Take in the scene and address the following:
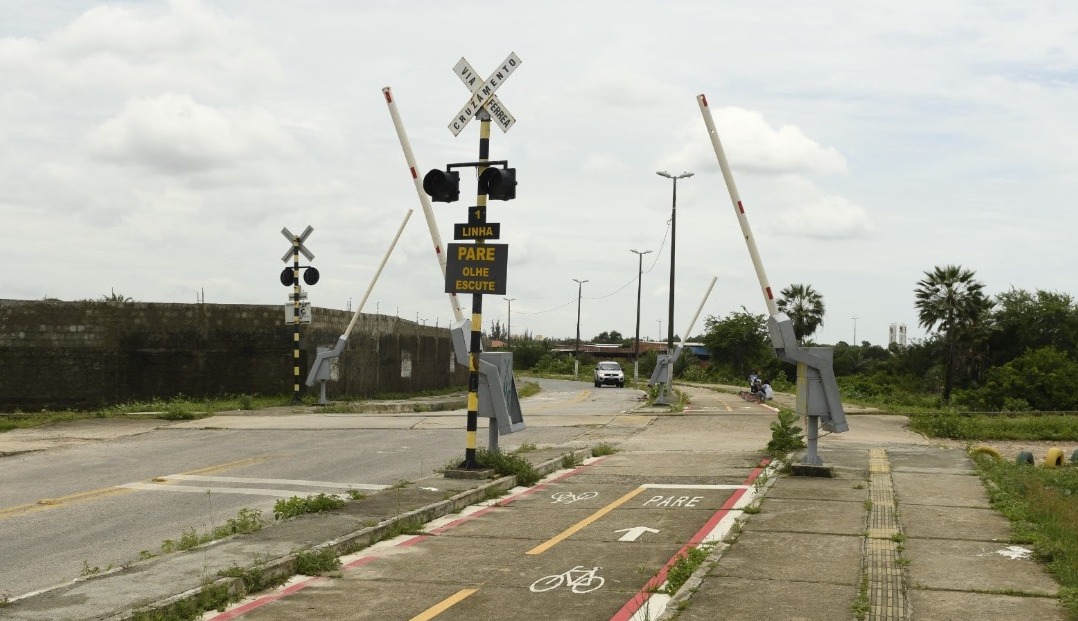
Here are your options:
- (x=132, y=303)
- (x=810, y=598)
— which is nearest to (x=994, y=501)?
(x=810, y=598)

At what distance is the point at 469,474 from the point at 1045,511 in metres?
6.96

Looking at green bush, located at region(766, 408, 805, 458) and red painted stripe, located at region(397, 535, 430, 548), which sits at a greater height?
green bush, located at region(766, 408, 805, 458)

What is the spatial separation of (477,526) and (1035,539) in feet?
17.8

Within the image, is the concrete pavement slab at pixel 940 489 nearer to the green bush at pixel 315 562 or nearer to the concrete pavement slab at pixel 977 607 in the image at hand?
the concrete pavement slab at pixel 977 607

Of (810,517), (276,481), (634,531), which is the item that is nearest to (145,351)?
(276,481)

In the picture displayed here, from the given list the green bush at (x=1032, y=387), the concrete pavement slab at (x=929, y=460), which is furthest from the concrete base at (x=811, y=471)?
the green bush at (x=1032, y=387)

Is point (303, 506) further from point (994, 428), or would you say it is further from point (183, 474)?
point (994, 428)

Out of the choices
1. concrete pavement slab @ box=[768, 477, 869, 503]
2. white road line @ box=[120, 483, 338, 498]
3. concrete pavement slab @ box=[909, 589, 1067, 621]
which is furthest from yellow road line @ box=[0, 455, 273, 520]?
concrete pavement slab @ box=[909, 589, 1067, 621]

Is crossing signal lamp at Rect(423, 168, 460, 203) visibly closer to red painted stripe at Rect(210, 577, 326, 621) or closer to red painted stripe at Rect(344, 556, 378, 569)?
red painted stripe at Rect(344, 556, 378, 569)

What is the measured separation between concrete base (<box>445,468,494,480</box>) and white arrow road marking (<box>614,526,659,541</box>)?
12.0 ft

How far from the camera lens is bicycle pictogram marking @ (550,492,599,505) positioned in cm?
1340

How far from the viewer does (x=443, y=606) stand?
26.4 feet

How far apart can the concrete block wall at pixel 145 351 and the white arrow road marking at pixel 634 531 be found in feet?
72.9

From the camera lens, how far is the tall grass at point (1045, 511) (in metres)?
8.51
